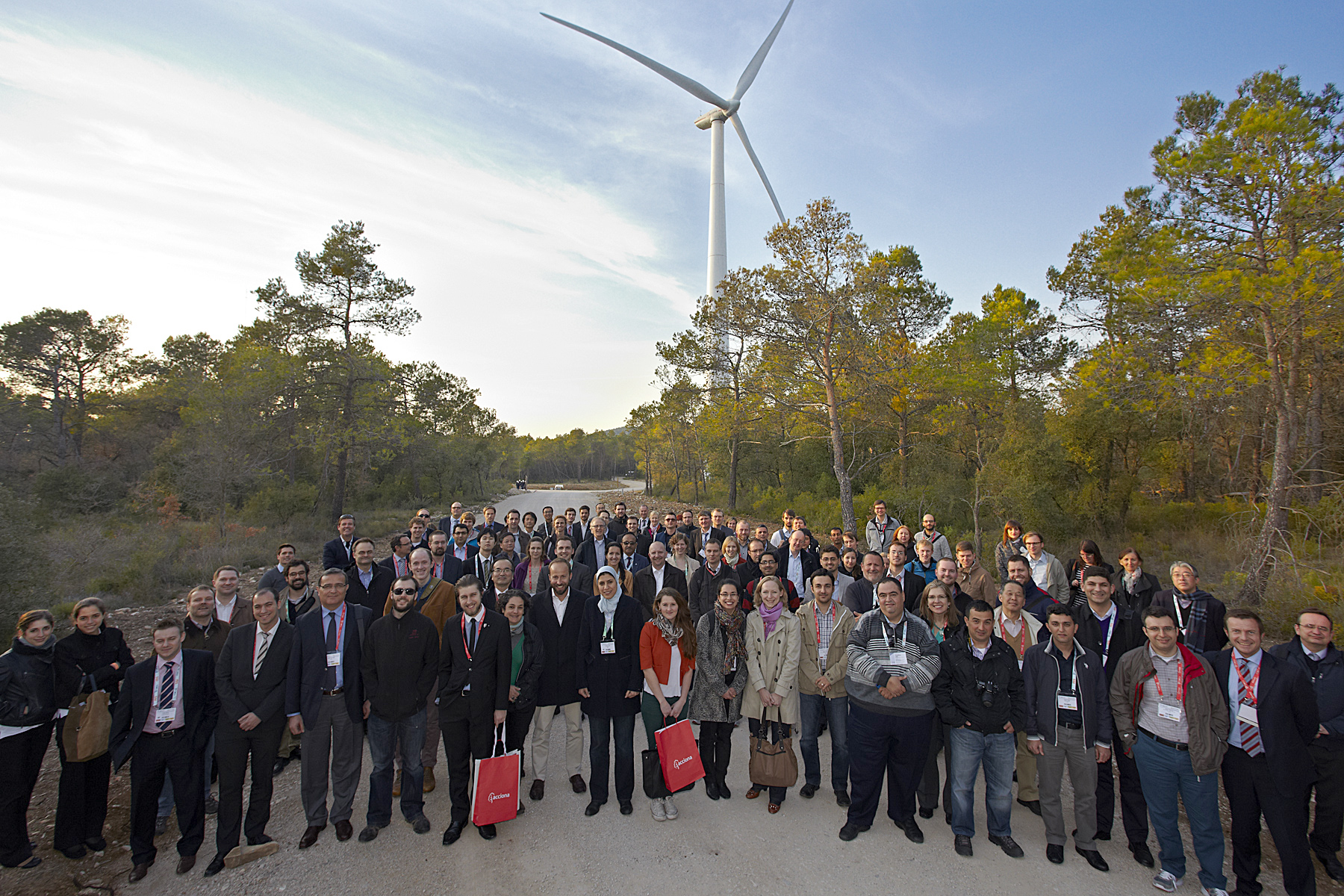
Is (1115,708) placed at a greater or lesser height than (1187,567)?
lesser

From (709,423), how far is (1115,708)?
21.7 meters

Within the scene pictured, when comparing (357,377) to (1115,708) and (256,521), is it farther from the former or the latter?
(1115,708)

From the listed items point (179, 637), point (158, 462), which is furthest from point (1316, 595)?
point (158, 462)

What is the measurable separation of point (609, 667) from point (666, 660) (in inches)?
18.5

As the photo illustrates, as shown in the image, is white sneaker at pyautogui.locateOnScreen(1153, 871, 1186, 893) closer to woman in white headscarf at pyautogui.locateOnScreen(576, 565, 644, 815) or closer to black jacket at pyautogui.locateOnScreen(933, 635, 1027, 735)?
black jacket at pyautogui.locateOnScreen(933, 635, 1027, 735)

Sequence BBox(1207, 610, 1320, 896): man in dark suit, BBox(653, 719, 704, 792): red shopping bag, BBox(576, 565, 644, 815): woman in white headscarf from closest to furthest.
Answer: BBox(1207, 610, 1320, 896): man in dark suit
BBox(653, 719, 704, 792): red shopping bag
BBox(576, 565, 644, 815): woman in white headscarf

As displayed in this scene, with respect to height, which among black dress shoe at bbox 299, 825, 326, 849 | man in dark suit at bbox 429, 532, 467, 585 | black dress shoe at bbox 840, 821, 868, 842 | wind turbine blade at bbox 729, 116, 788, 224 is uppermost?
wind turbine blade at bbox 729, 116, 788, 224

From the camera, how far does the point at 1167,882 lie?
3406 mm

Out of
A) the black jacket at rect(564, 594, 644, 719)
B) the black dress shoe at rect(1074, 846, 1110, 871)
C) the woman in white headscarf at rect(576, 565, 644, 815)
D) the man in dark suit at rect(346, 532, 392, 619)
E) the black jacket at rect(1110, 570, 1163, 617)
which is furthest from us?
the man in dark suit at rect(346, 532, 392, 619)

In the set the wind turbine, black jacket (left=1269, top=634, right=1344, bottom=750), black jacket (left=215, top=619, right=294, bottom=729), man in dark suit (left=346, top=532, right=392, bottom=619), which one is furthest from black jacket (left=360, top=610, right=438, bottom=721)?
the wind turbine

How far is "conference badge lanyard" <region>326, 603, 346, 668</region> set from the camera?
4.19m

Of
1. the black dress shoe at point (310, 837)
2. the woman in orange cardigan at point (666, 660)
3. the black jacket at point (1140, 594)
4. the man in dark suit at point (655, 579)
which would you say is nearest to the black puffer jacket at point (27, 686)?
the black dress shoe at point (310, 837)

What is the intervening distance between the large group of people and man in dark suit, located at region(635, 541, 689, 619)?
1.47m

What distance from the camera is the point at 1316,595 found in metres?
7.37
